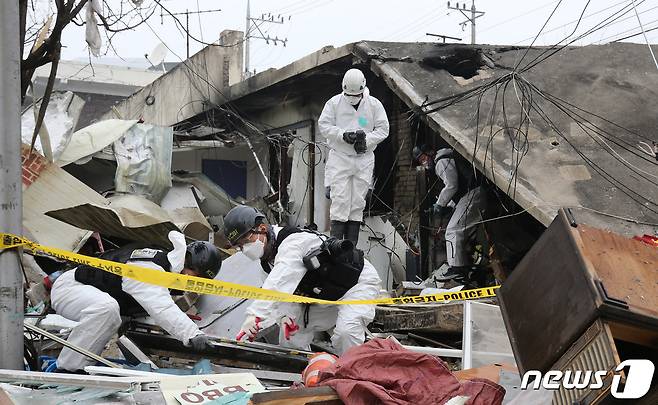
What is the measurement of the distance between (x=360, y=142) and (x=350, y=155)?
0.24 metres

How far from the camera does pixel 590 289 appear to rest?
2.78m

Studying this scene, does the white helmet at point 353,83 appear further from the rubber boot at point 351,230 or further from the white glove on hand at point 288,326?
the white glove on hand at point 288,326

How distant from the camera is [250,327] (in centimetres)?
480

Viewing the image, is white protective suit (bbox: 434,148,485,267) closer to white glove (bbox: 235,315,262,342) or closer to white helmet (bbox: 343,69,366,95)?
white helmet (bbox: 343,69,366,95)

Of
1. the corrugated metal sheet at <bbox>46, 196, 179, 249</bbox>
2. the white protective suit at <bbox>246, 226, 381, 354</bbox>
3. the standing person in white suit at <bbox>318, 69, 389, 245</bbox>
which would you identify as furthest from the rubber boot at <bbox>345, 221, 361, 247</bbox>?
the white protective suit at <bbox>246, 226, 381, 354</bbox>

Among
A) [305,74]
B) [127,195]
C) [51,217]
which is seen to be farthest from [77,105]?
[305,74]

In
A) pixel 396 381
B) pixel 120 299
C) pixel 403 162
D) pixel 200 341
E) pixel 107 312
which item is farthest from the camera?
pixel 403 162

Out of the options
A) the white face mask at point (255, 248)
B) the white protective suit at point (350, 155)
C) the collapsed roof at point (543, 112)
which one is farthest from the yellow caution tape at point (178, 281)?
the white protective suit at point (350, 155)

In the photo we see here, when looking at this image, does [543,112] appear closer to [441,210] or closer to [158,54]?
[441,210]

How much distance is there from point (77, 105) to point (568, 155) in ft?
21.0

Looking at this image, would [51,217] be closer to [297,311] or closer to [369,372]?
[297,311]

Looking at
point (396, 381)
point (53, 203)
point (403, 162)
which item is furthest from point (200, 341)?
point (403, 162)

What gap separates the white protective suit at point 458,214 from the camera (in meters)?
8.62

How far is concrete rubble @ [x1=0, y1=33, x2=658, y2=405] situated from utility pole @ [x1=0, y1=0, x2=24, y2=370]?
23cm
